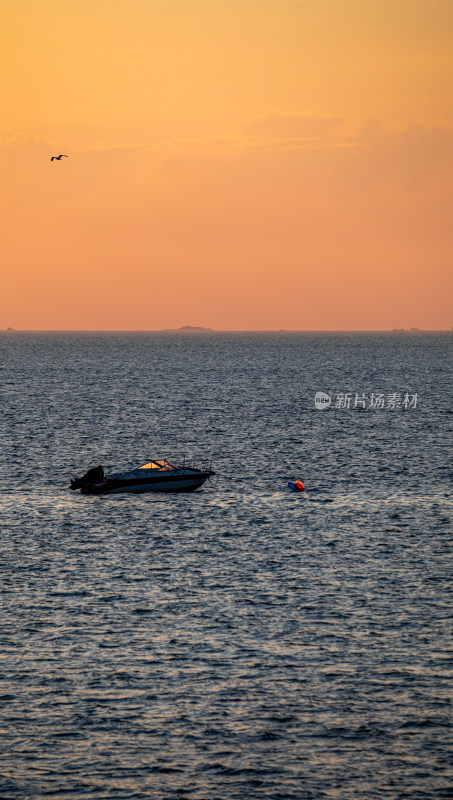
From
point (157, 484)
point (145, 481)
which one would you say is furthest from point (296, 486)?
point (145, 481)

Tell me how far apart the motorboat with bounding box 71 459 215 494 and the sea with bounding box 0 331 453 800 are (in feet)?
3.18

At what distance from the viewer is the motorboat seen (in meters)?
71.4

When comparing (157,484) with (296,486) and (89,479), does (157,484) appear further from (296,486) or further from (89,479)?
(296,486)

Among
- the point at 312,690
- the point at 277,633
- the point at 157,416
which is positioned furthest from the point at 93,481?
the point at 157,416

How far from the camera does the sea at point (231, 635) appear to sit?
92.1 feet

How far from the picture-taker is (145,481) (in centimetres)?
7250

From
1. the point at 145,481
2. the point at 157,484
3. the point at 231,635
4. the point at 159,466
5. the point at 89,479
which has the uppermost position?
the point at 159,466

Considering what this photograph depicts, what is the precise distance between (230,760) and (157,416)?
332 feet

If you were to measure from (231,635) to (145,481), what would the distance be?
113ft

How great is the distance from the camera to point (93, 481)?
71.3 m

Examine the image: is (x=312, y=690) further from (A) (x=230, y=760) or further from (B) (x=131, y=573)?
(B) (x=131, y=573)

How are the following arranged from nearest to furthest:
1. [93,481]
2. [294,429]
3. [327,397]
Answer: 1. [93,481]
2. [294,429]
3. [327,397]

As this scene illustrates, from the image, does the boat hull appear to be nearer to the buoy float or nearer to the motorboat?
the motorboat

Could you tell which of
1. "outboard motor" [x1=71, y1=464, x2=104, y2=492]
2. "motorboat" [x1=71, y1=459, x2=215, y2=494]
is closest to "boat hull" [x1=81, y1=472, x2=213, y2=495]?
"motorboat" [x1=71, y1=459, x2=215, y2=494]
